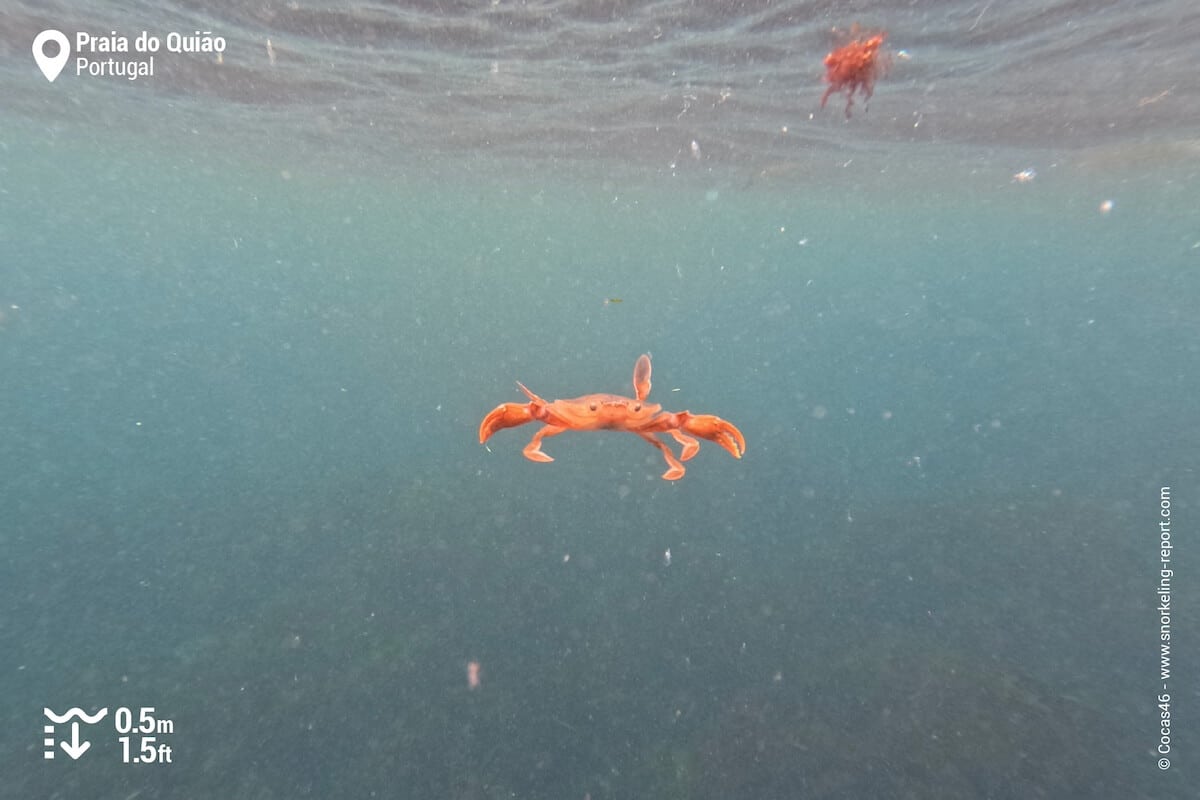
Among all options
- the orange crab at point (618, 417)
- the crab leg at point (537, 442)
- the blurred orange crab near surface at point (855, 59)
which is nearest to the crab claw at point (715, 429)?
the orange crab at point (618, 417)

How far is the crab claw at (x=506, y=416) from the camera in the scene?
4.89m

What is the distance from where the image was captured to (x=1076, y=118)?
19.0 m

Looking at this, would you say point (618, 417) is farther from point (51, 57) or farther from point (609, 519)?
point (51, 57)

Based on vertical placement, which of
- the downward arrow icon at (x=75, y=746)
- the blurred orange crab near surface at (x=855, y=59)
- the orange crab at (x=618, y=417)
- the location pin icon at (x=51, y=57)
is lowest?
the downward arrow icon at (x=75, y=746)

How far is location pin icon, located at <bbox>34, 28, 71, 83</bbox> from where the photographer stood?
14.7 meters

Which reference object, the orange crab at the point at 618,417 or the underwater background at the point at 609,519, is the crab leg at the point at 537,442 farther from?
the underwater background at the point at 609,519

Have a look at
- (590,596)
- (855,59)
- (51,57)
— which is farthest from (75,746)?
(51,57)

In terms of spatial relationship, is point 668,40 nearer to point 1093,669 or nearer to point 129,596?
point 1093,669

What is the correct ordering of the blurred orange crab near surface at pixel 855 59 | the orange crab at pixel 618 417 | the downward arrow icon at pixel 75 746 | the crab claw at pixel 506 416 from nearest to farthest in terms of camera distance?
the orange crab at pixel 618 417, the crab claw at pixel 506 416, the downward arrow icon at pixel 75 746, the blurred orange crab near surface at pixel 855 59

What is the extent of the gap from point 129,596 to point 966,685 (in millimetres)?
14850

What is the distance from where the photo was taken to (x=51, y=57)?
54.7 feet

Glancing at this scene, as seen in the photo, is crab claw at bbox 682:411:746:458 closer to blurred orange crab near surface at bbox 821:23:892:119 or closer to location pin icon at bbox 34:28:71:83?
blurred orange crab near surface at bbox 821:23:892:119

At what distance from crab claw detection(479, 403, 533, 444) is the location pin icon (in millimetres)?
18003

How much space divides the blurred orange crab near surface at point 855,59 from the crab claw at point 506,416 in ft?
30.4
